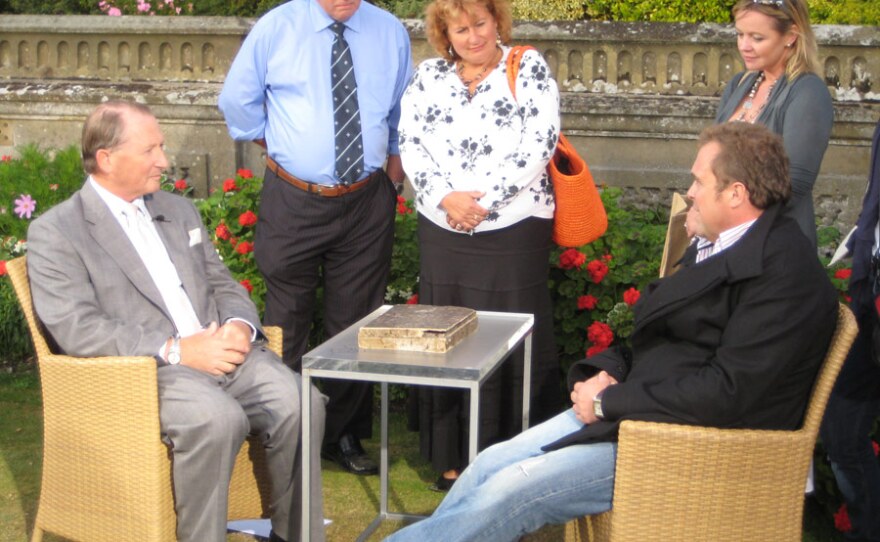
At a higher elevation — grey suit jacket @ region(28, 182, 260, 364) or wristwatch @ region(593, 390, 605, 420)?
grey suit jacket @ region(28, 182, 260, 364)

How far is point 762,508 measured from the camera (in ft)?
11.1

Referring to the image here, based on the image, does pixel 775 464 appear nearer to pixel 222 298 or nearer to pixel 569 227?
pixel 569 227

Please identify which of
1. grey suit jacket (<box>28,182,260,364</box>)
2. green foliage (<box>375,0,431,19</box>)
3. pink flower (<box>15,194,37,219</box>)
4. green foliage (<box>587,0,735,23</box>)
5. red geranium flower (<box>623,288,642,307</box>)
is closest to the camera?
grey suit jacket (<box>28,182,260,364</box>)

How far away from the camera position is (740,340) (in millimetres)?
3293

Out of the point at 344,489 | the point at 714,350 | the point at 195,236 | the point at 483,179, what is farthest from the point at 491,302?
the point at 714,350

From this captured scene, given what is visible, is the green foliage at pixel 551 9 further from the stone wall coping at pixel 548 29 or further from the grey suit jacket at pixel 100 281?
the grey suit jacket at pixel 100 281

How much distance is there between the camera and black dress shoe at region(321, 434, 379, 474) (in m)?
5.17

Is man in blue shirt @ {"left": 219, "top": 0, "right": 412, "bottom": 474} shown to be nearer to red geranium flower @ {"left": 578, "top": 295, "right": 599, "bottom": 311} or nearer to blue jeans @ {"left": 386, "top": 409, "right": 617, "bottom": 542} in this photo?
red geranium flower @ {"left": 578, "top": 295, "right": 599, "bottom": 311}

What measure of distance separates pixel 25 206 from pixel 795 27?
13.8 ft

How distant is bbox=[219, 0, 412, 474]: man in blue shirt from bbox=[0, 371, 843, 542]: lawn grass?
0.16m

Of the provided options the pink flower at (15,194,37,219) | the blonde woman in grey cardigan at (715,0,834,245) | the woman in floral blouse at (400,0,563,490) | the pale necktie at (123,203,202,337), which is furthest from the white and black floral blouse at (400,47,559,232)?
the pink flower at (15,194,37,219)

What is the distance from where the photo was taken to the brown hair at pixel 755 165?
11.3 feet

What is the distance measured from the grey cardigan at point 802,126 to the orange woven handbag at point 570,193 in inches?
27.4

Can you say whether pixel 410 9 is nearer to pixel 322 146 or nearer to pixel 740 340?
pixel 322 146
